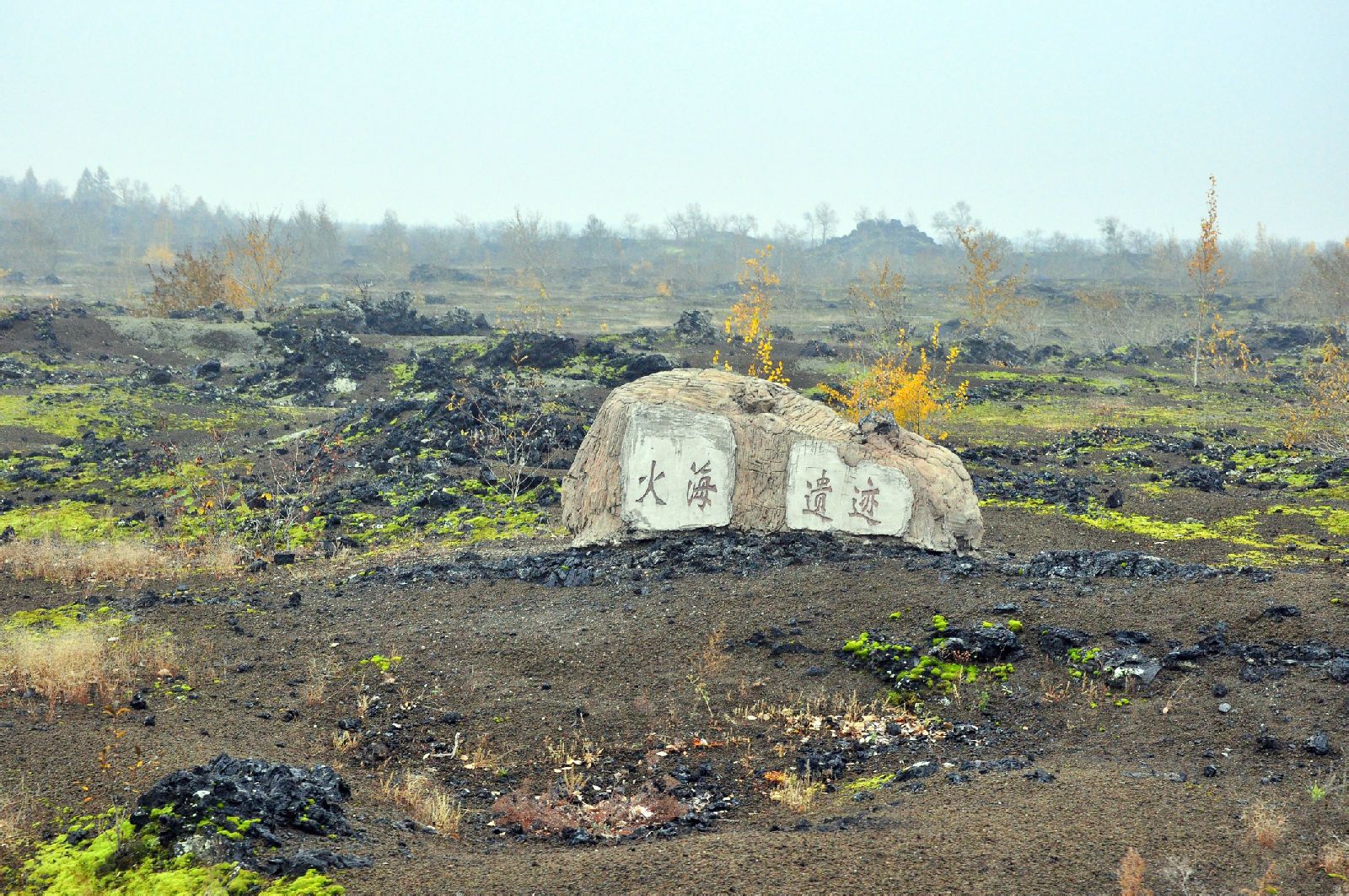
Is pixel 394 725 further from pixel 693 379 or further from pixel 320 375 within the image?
pixel 320 375

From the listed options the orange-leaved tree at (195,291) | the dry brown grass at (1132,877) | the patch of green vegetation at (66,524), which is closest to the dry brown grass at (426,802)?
the dry brown grass at (1132,877)

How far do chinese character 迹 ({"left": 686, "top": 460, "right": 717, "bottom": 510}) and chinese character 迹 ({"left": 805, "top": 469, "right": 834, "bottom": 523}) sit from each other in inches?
51.2

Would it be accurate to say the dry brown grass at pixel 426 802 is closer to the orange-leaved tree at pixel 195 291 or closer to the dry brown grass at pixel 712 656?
the dry brown grass at pixel 712 656

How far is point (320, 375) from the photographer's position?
3316 cm

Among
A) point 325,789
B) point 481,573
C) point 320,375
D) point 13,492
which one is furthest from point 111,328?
point 325,789

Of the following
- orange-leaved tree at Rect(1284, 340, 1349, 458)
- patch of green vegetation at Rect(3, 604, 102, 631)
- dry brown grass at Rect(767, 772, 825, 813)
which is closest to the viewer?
dry brown grass at Rect(767, 772, 825, 813)

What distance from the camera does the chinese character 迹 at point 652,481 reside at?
506 inches

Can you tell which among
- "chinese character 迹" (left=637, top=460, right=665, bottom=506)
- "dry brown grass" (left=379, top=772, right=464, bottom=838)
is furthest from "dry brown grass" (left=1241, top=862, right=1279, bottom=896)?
"chinese character 迹" (left=637, top=460, right=665, bottom=506)

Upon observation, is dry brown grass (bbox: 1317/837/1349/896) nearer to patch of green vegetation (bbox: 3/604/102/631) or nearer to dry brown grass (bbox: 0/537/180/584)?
patch of green vegetation (bbox: 3/604/102/631)

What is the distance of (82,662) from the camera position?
28.9 ft

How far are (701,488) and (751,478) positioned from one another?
0.71m

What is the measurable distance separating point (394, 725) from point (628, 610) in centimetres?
319

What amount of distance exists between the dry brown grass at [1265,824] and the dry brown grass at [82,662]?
8673 mm

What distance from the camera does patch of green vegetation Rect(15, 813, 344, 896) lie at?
546cm
